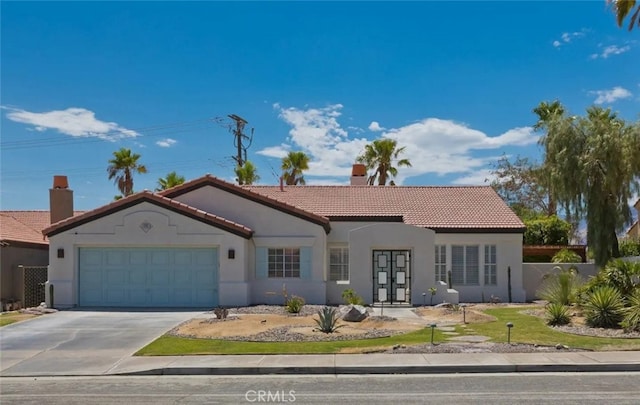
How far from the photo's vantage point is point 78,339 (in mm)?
15688

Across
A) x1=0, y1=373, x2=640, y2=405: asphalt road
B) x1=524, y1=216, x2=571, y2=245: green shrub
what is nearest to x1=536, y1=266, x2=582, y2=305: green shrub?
x1=0, y1=373, x2=640, y2=405: asphalt road

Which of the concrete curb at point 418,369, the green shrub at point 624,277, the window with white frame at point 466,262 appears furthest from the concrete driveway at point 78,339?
the green shrub at point 624,277

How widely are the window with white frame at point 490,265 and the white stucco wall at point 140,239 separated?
9.99 m

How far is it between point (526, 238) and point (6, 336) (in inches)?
1108

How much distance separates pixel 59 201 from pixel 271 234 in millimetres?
11346

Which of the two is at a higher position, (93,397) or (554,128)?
(554,128)

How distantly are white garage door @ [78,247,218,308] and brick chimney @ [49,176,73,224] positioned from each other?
692 cm

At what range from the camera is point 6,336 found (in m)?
16.2

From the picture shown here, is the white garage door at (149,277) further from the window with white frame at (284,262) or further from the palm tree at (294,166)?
the palm tree at (294,166)

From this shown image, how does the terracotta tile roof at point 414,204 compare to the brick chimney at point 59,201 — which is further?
the brick chimney at point 59,201

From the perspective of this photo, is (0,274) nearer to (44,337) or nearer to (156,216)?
(156,216)

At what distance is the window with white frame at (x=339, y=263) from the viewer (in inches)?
985

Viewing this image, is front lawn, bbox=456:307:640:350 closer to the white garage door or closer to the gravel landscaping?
the gravel landscaping

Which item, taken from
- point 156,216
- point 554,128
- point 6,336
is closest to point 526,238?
point 554,128
